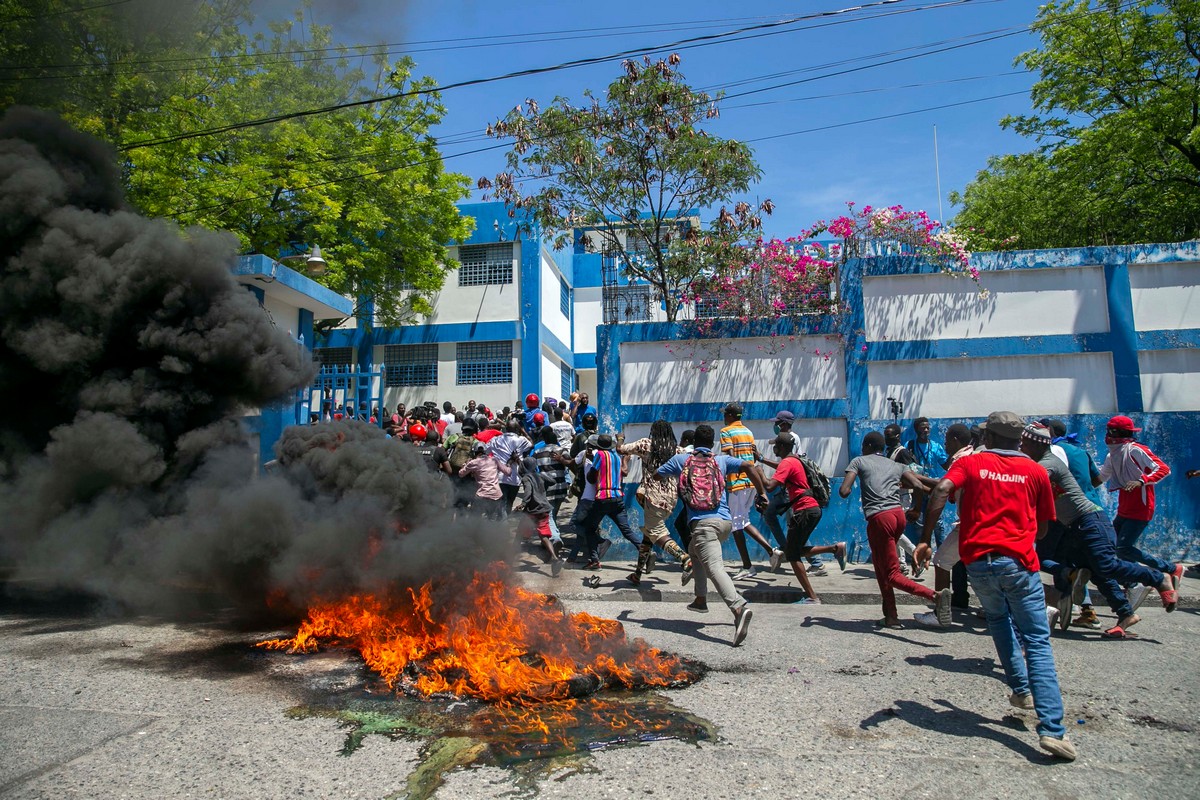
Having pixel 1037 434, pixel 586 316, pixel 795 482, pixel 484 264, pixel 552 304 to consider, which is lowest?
pixel 795 482

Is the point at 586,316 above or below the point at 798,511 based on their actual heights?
above

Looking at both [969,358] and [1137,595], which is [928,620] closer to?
[1137,595]

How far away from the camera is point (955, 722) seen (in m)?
4.21

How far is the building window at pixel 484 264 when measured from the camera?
22859 millimetres

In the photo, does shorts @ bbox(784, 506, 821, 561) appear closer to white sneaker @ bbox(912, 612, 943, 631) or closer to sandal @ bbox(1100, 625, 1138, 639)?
white sneaker @ bbox(912, 612, 943, 631)

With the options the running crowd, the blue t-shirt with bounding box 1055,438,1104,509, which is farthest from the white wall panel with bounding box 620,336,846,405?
the blue t-shirt with bounding box 1055,438,1104,509

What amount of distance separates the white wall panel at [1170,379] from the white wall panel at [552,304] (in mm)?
15234

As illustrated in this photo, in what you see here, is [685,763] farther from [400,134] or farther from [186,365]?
[400,134]

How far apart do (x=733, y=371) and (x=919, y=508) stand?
4.61m

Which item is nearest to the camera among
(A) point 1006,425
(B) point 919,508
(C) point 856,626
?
(A) point 1006,425

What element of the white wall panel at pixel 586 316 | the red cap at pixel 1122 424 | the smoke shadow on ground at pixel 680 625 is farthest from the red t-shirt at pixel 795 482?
the white wall panel at pixel 586 316

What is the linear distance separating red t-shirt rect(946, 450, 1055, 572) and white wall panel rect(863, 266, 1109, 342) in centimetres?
646

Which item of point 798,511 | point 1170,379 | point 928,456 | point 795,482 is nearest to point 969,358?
point 928,456

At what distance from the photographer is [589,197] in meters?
12.5
